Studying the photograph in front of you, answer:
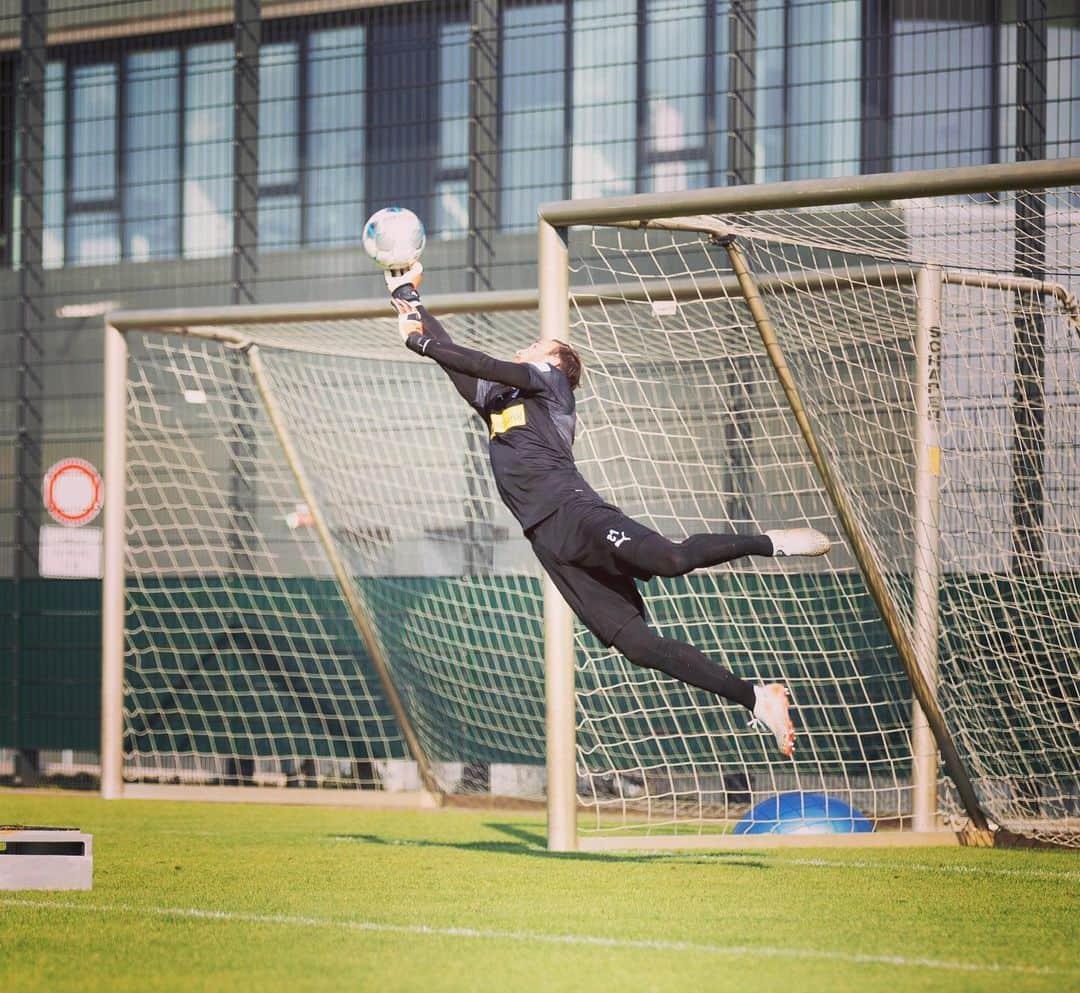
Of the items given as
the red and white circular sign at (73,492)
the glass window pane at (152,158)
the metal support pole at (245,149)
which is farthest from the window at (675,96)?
the red and white circular sign at (73,492)

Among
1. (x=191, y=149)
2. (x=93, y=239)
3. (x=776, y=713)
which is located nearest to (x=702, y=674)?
(x=776, y=713)

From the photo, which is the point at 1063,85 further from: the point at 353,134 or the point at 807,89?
the point at 353,134

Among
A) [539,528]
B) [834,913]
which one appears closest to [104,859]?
[539,528]

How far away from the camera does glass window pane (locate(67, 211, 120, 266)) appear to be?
50.0 ft

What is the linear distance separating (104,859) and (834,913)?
346 cm

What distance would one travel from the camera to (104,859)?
7.66 m

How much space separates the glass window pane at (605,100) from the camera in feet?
43.8

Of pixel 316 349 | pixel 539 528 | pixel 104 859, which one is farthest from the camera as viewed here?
pixel 316 349

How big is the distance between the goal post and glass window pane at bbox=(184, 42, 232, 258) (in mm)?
5991

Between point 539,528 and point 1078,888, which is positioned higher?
point 539,528

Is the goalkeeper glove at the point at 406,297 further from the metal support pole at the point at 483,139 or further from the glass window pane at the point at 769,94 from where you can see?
the metal support pole at the point at 483,139

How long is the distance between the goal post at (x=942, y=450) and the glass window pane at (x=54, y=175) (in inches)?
292

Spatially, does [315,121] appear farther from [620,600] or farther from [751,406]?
[620,600]

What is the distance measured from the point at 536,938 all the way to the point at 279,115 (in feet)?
35.1
